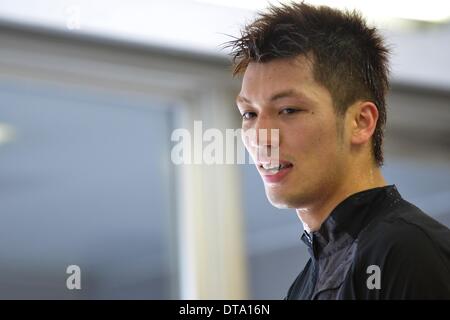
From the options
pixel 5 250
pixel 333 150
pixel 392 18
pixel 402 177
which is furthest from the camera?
pixel 402 177

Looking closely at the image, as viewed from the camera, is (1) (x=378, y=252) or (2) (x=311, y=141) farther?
(2) (x=311, y=141)

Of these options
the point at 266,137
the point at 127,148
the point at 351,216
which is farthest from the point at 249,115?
the point at 127,148

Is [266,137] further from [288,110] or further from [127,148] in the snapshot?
[127,148]

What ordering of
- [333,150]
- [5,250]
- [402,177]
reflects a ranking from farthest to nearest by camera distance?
[402,177]
[5,250]
[333,150]

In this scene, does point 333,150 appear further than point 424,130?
No

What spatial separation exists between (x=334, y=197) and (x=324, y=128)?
0.30 feet

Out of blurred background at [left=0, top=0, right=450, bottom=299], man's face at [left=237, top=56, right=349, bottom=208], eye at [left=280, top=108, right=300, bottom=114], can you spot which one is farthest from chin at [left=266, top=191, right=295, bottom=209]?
blurred background at [left=0, top=0, right=450, bottom=299]

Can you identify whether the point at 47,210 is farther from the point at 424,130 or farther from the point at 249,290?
the point at 424,130

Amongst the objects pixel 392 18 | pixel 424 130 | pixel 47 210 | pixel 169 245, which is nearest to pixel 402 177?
pixel 424 130

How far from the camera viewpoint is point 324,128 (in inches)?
40.7

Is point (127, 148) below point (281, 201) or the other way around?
the other way around

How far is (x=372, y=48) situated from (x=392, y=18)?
164cm

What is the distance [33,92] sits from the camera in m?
2.55

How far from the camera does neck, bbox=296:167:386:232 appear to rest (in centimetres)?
103
